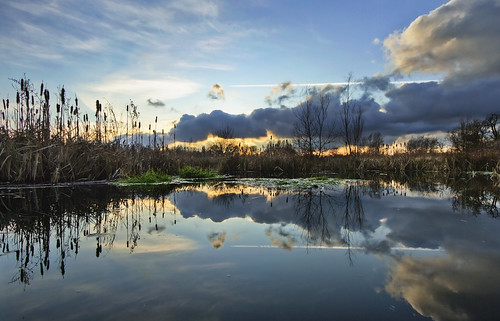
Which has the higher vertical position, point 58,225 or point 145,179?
point 145,179

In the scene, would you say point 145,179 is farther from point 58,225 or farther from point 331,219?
point 331,219

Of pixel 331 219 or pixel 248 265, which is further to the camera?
pixel 331 219

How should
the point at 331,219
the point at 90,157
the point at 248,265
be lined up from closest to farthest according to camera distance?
the point at 248,265 < the point at 331,219 < the point at 90,157

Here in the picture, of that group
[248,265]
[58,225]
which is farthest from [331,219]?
[58,225]

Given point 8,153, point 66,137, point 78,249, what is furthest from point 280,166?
point 78,249

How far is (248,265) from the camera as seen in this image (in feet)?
6.89

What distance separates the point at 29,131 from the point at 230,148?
49.5ft

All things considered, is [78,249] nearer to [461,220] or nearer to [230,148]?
[461,220]

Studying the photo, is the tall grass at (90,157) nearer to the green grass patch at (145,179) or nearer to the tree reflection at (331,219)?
the green grass patch at (145,179)

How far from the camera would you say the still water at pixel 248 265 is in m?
1.49

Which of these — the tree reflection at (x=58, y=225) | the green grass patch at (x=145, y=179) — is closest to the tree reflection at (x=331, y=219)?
the tree reflection at (x=58, y=225)

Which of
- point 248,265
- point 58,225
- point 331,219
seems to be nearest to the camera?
point 248,265

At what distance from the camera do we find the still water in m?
1.49

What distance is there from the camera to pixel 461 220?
3.65 metres
